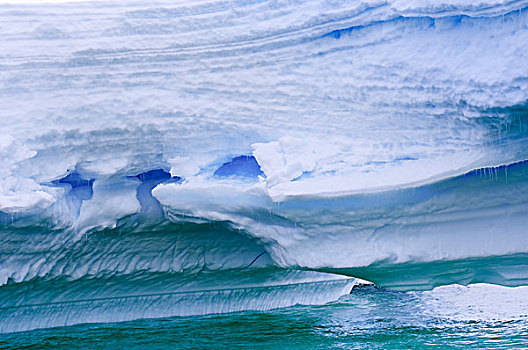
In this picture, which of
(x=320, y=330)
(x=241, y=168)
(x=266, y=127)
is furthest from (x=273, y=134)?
(x=320, y=330)

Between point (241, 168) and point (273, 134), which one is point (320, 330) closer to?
point (241, 168)

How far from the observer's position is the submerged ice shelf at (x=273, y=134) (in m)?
3.34

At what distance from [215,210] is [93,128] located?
0.91 m

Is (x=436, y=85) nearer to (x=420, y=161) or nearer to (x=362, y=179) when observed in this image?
(x=420, y=161)

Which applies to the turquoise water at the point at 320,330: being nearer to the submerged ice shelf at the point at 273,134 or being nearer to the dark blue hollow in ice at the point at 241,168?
the submerged ice shelf at the point at 273,134

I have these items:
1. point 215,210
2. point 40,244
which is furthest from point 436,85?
point 40,244

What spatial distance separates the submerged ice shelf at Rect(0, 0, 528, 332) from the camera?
3.34 m

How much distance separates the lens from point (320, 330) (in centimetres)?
423

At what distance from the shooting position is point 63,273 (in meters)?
4.12

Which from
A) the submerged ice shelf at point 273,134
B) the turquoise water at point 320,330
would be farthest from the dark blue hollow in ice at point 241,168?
the turquoise water at point 320,330

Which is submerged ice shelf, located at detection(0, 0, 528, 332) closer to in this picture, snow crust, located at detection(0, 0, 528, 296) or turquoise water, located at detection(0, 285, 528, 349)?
snow crust, located at detection(0, 0, 528, 296)

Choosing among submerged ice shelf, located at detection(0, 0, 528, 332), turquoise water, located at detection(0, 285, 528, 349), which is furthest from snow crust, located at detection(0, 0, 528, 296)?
turquoise water, located at detection(0, 285, 528, 349)

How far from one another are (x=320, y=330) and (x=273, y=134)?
1552mm

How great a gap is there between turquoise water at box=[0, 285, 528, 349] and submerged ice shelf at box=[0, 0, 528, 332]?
0.45 metres
